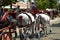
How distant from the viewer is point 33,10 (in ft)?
54.9

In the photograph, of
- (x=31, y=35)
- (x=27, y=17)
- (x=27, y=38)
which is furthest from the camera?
(x=31, y=35)

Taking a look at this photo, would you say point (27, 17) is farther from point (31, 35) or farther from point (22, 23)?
point (31, 35)

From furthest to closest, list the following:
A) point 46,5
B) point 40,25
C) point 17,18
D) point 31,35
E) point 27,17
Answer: point 46,5 < point 40,25 < point 31,35 < point 27,17 < point 17,18

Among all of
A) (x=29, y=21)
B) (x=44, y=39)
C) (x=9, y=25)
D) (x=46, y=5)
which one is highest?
(x=9, y=25)

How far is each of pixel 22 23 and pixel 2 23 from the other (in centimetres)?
465

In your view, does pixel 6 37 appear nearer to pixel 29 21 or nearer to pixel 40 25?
pixel 29 21

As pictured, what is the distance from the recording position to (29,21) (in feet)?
46.9

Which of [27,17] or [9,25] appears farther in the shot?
[27,17]

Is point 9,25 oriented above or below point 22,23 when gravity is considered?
above

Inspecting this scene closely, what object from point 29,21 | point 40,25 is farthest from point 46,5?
point 29,21

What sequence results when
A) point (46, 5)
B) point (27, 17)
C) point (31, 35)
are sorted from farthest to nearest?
1. point (46, 5)
2. point (31, 35)
3. point (27, 17)

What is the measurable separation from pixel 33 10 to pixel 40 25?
1999 mm

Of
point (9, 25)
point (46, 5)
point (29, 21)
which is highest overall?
point (9, 25)

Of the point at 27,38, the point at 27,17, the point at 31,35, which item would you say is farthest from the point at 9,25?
the point at 31,35
